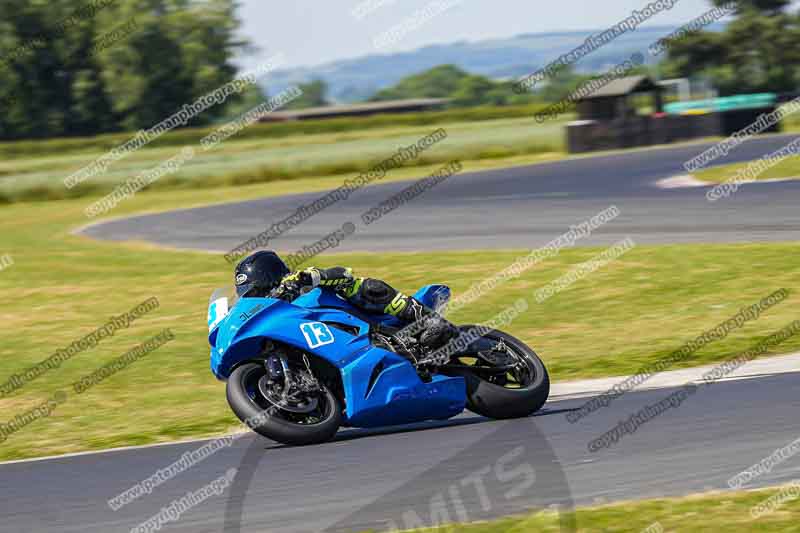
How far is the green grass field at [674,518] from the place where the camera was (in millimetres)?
5730

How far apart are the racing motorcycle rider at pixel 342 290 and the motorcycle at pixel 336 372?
7cm

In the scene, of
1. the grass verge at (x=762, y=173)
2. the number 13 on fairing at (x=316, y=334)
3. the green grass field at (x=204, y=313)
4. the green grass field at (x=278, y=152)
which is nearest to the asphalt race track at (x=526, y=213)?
the grass verge at (x=762, y=173)

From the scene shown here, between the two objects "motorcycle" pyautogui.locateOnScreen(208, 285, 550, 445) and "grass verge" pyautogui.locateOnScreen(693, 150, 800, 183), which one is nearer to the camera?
"motorcycle" pyautogui.locateOnScreen(208, 285, 550, 445)

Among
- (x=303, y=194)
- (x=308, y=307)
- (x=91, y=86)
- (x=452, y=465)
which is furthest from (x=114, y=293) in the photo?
(x=91, y=86)

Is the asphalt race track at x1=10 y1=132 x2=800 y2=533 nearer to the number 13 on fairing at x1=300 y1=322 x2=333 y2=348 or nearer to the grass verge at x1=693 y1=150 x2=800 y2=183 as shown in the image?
the number 13 on fairing at x1=300 y1=322 x2=333 y2=348

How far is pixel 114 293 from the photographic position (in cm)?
1883

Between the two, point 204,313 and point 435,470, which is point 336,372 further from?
point 204,313

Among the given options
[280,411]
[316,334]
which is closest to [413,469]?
[280,411]

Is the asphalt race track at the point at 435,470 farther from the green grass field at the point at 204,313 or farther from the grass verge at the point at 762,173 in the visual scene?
the grass verge at the point at 762,173

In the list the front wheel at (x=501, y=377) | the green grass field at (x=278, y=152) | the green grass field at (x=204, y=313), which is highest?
the front wheel at (x=501, y=377)

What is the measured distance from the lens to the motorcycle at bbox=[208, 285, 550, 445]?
8.02 m

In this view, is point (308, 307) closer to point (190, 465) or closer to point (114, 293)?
point (190, 465)

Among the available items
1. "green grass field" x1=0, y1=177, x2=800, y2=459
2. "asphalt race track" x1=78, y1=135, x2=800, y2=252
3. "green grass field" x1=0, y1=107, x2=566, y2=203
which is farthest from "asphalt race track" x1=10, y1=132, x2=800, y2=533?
"green grass field" x1=0, y1=107, x2=566, y2=203

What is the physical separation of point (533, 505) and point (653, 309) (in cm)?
723
